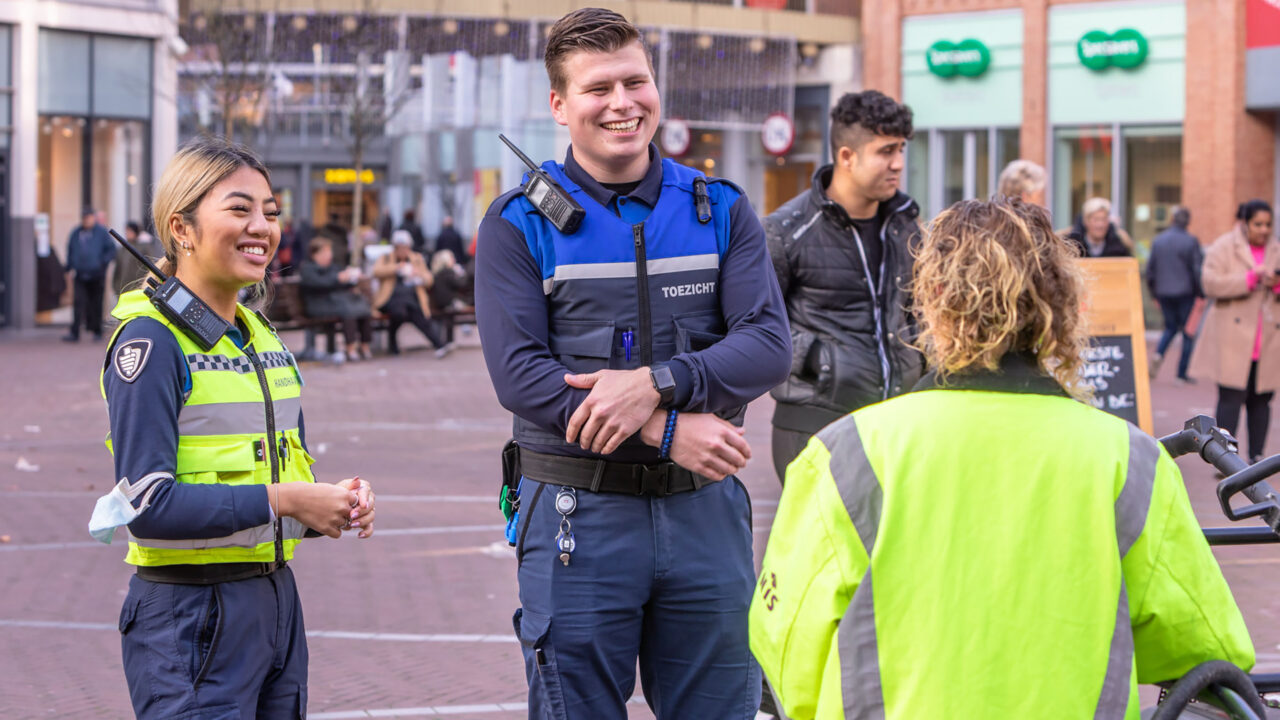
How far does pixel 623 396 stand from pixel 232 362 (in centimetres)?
81

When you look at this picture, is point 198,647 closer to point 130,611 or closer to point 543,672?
point 130,611

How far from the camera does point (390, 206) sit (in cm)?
4275

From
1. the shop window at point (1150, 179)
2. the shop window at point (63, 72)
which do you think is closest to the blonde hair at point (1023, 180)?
the shop window at point (1150, 179)

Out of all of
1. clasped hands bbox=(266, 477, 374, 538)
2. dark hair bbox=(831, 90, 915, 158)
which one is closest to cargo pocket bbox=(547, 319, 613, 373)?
clasped hands bbox=(266, 477, 374, 538)

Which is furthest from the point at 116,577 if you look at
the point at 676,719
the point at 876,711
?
the point at 876,711

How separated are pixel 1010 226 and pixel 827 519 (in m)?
0.53

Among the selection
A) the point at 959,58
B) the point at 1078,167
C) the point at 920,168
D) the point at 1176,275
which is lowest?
the point at 1176,275

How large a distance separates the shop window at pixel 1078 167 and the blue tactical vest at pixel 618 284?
83.5 ft

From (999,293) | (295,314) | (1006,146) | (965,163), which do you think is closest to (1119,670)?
(999,293)

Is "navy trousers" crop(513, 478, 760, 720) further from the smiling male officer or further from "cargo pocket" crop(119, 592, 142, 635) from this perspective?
"cargo pocket" crop(119, 592, 142, 635)

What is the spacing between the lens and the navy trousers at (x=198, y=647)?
3094mm

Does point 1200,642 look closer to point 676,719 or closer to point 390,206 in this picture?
point 676,719

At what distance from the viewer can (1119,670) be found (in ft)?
7.67

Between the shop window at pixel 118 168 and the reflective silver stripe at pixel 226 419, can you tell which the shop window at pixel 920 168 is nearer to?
the shop window at pixel 118 168
